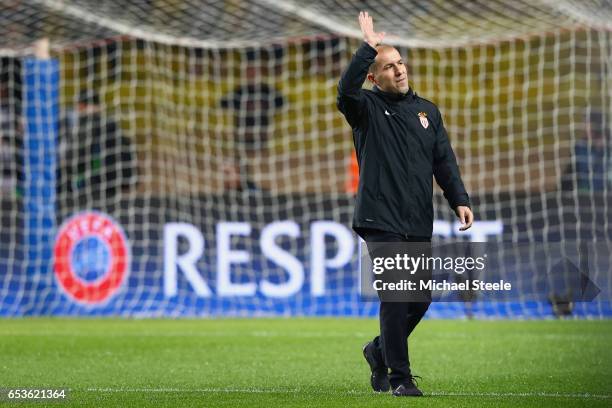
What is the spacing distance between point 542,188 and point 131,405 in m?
8.00

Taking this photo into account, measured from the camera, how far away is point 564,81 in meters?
14.1

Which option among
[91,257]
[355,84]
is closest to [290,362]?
[355,84]

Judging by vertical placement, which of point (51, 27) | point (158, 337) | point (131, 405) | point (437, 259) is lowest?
point (158, 337)

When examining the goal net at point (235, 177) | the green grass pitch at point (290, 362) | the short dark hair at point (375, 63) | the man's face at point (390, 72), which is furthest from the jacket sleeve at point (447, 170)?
the goal net at point (235, 177)

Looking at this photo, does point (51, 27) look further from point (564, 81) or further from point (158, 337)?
point (564, 81)

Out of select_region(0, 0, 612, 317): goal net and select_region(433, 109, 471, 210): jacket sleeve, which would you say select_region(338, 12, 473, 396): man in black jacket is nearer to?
select_region(433, 109, 471, 210): jacket sleeve

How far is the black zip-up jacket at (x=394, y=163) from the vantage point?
5422 millimetres

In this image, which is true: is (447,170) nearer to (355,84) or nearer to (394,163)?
(394,163)

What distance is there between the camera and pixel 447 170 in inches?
221

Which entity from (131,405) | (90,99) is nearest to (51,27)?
(90,99)

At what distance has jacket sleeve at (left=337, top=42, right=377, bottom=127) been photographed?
16.9ft

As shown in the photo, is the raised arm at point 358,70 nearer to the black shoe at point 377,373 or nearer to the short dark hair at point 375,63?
the short dark hair at point 375,63

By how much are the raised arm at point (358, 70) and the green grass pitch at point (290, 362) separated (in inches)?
50.4

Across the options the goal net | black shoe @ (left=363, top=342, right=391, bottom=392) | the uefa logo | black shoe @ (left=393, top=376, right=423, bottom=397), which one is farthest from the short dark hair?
the uefa logo
